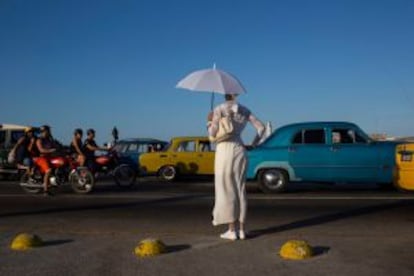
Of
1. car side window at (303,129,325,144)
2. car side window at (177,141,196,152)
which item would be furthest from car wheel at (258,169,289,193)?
car side window at (177,141,196,152)

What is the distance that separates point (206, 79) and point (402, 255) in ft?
10.1

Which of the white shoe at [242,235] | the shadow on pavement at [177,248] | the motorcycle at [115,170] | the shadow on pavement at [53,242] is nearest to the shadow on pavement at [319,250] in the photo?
the white shoe at [242,235]

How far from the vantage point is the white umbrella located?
7723 mm

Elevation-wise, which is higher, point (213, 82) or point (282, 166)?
point (213, 82)

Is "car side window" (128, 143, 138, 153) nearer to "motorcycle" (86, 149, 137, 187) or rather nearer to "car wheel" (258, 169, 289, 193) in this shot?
"motorcycle" (86, 149, 137, 187)

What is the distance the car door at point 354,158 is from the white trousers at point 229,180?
274 inches

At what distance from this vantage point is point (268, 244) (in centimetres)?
736

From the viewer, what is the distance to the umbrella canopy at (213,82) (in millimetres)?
7723

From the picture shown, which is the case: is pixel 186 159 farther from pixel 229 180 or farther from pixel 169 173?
pixel 229 180

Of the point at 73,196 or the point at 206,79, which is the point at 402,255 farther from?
the point at 73,196

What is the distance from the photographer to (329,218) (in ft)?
32.1

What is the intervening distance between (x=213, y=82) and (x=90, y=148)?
852cm

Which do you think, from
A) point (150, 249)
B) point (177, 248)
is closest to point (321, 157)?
point (177, 248)

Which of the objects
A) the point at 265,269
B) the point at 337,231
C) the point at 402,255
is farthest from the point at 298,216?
the point at 265,269
